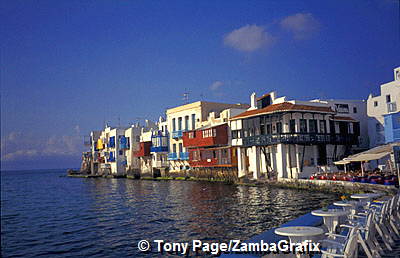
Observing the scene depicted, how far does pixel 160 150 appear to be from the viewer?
6756cm

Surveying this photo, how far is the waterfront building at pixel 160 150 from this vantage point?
6781cm

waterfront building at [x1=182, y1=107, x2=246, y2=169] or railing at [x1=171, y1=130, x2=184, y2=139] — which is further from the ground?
railing at [x1=171, y1=130, x2=184, y2=139]

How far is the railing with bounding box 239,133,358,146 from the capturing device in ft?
129

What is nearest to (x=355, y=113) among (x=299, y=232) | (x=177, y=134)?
(x=177, y=134)

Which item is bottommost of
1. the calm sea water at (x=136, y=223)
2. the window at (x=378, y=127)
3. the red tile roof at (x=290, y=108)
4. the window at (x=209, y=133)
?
the calm sea water at (x=136, y=223)

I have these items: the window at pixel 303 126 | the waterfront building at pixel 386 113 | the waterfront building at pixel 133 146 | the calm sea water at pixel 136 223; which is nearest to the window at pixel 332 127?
the window at pixel 303 126

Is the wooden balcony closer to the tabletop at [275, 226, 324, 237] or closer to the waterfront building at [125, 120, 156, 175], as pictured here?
the tabletop at [275, 226, 324, 237]

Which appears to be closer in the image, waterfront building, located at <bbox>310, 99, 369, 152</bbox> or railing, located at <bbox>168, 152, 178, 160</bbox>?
waterfront building, located at <bbox>310, 99, 369, 152</bbox>

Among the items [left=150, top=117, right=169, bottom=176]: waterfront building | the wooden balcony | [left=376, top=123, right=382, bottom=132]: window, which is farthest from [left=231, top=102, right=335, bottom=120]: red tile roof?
[left=150, top=117, right=169, bottom=176]: waterfront building

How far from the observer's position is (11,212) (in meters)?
31.5

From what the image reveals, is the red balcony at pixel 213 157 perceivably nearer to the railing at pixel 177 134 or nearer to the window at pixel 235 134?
the window at pixel 235 134

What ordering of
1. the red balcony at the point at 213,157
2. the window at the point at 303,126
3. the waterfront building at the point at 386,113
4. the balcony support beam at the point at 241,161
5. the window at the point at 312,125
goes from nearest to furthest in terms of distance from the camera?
the waterfront building at the point at 386,113 → the window at the point at 303,126 → the window at the point at 312,125 → the balcony support beam at the point at 241,161 → the red balcony at the point at 213,157

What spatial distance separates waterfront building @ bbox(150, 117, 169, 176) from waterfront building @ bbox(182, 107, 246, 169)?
35.0 ft

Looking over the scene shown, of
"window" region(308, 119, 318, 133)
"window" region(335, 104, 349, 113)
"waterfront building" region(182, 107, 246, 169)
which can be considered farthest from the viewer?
"waterfront building" region(182, 107, 246, 169)
